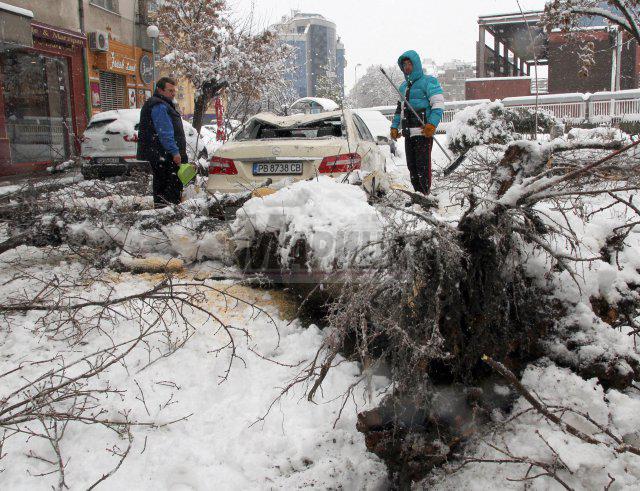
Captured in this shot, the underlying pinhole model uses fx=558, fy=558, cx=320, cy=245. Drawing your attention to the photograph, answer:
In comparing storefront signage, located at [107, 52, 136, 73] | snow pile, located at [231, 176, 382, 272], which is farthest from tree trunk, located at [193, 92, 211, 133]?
snow pile, located at [231, 176, 382, 272]

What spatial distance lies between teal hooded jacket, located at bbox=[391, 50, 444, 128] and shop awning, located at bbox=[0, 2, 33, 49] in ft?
33.4

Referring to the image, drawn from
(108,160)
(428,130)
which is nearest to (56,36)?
(108,160)

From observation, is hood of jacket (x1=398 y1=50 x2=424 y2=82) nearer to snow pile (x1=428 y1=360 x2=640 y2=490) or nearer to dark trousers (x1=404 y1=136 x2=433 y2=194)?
dark trousers (x1=404 y1=136 x2=433 y2=194)

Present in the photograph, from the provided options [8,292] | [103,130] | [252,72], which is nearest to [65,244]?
[8,292]

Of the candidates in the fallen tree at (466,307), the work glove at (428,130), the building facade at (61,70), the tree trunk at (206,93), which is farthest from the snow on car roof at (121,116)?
the fallen tree at (466,307)

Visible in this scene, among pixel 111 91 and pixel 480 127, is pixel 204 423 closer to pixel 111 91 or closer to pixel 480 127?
pixel 480 127

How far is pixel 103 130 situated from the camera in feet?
36.2

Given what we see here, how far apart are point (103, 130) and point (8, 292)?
800 centimetres

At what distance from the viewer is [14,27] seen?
12.6m

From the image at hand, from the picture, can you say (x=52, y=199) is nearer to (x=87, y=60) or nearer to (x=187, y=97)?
(x=87, y=60)

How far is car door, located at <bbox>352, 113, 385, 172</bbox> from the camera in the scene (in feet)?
19.0

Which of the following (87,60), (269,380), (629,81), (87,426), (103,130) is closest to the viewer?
(87,426)

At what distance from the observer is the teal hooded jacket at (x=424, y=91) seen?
6.24 m

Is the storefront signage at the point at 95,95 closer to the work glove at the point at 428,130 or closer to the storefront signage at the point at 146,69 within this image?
the storefront signage at the point at 146,69
